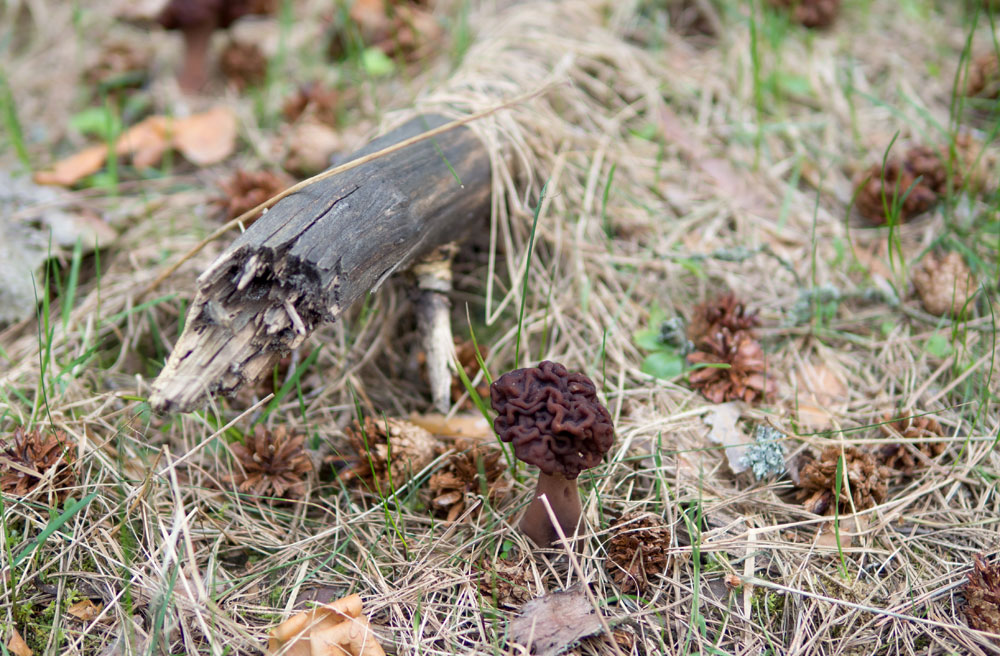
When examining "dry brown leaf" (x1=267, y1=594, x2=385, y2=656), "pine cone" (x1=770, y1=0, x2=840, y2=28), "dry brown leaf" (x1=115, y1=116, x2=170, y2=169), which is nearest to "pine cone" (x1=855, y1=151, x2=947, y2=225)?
"pine cone" (x1=770, y1=0, x2=840, y2=28)

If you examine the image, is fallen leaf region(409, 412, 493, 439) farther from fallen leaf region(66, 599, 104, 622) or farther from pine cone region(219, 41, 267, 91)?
pine cone region(219, 41, 267, 91)

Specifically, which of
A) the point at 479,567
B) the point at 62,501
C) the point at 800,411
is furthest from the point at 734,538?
the point at 62,501

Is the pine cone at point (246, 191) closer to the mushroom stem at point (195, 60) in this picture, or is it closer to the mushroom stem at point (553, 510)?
the mushroom stem at point (195, 60)

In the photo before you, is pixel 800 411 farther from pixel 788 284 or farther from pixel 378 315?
pixel 378 315

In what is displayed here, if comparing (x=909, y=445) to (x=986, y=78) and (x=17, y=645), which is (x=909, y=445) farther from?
(x=17, y=645)

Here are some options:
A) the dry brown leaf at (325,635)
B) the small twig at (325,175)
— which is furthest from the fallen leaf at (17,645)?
the small twig at (325,175)
